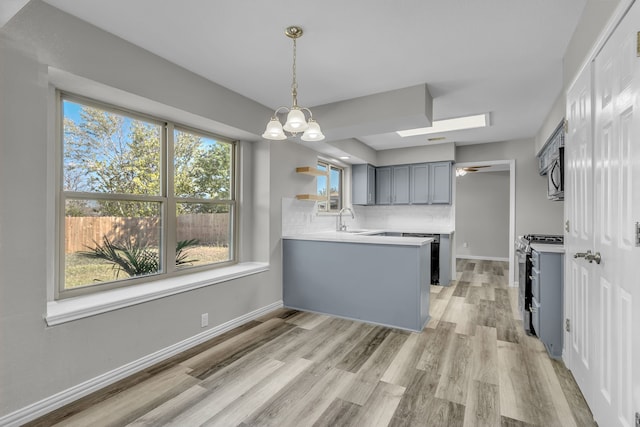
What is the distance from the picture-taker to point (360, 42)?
223 centimetres

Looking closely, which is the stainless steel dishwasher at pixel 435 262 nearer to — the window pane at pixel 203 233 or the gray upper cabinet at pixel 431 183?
the gray upper cabinet at pixel 431 183

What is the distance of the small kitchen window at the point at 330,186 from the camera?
5.01m

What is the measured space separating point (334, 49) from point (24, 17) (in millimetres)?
1891

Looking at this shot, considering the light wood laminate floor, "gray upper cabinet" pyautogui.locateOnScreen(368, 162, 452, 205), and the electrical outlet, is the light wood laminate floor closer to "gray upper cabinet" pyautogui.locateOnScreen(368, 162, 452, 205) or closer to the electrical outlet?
the electrical outlet

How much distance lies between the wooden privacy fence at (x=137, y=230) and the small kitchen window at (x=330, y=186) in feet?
6.05

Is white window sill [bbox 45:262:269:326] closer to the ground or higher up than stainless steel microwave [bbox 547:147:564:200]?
closer to the ground

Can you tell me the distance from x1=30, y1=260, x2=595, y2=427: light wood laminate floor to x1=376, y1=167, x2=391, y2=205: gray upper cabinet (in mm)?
3162

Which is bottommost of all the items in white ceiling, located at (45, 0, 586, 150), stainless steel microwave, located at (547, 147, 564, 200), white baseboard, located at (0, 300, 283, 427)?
white baseboard, located at (0, 300, 283, 427)

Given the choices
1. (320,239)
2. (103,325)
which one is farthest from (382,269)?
(103,325)

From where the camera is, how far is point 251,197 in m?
3.74

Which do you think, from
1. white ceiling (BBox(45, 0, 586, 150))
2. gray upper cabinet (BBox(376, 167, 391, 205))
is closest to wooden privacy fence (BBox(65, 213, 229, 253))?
white ceiling (BBox(45, 0, 586, 150))

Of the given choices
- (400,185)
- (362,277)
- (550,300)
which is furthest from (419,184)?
(550,300)

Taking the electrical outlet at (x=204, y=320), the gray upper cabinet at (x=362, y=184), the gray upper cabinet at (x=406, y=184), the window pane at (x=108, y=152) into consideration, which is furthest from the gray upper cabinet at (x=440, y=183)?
the window pane at (x=108, y=152)

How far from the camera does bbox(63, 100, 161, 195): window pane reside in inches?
87.1
